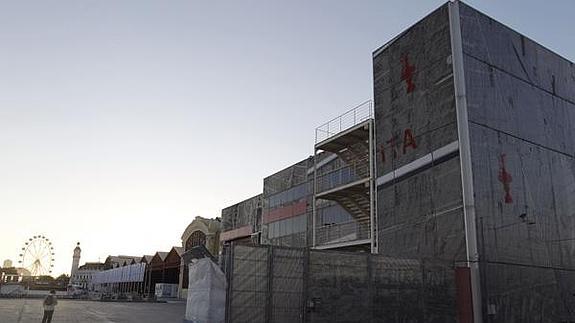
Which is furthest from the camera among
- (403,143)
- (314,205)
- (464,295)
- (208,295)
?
(314,205)

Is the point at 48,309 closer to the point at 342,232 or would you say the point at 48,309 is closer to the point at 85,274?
the point at 342,232

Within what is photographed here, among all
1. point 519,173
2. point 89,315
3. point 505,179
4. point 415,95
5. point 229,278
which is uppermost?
point 415,95

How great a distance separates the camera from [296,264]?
16750 millimetres

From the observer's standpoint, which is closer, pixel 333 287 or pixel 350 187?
pixel 333 287

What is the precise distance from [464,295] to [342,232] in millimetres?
11960

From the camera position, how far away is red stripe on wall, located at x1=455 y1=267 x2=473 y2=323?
774 inches

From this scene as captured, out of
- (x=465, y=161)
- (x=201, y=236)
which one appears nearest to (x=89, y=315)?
(x=465, y=161)

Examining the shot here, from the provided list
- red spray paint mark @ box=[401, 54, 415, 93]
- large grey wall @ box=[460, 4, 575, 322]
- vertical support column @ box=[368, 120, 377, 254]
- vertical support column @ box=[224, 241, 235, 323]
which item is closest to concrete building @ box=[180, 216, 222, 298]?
vertical support column @ box=[368, 120, 377, 254]

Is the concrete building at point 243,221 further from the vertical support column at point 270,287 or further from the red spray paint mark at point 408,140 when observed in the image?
the vertical support column at point 270,287

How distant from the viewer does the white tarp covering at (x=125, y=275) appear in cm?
8446

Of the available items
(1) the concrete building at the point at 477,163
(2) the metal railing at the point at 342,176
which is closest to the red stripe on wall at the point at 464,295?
(1) the concrete building at the point at 477,163

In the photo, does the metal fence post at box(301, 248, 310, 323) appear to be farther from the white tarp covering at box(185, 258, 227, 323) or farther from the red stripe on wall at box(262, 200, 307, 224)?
the red stripe on wall at box(262, 200, 307, 224)

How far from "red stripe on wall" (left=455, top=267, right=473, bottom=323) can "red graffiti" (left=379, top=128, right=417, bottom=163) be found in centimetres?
652

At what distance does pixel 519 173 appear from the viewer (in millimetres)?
22531
